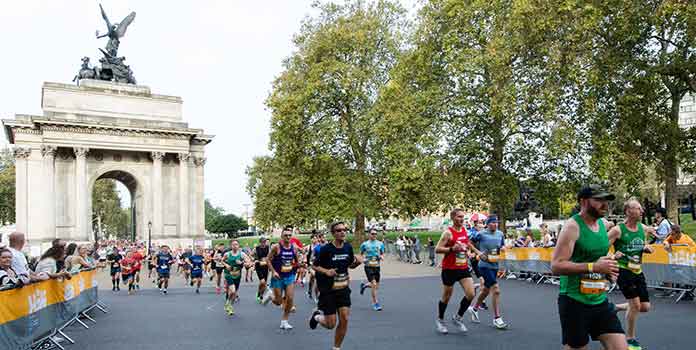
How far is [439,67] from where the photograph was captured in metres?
32.5

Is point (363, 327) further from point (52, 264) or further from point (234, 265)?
point (52, 264)

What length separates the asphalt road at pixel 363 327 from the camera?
9.88 meters

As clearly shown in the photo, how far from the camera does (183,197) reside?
47094 millimetres

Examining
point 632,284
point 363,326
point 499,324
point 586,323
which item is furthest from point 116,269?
point 586,323

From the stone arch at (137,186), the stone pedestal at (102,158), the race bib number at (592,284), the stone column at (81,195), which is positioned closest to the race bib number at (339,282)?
the race bib number at (592,284)

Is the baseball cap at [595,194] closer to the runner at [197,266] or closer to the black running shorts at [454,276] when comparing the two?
the black running shorts at [454,276]

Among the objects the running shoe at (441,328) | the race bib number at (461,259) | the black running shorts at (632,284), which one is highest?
the race bib number at (461,259)

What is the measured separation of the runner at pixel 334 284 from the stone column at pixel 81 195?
38.1 meters

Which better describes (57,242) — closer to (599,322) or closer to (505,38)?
(599,322)

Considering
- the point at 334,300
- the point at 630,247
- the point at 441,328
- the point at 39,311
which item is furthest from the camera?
the point at 441,328

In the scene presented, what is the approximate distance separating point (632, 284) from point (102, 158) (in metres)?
42.2

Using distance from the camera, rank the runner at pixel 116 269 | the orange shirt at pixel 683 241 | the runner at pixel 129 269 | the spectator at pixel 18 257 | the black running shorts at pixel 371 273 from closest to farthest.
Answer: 1. the spectator at pixel 18 257
2. the orange shirt at pixel 683 241
3. the black running shorts at pixel 371 273
4. the runner at pixel 129 269
5. the runner at pixel 116 269

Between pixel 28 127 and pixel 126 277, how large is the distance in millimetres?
22643

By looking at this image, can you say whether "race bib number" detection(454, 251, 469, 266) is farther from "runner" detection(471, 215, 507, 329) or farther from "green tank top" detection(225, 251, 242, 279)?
"green tank top" detection(225, 251, 242, 279)
